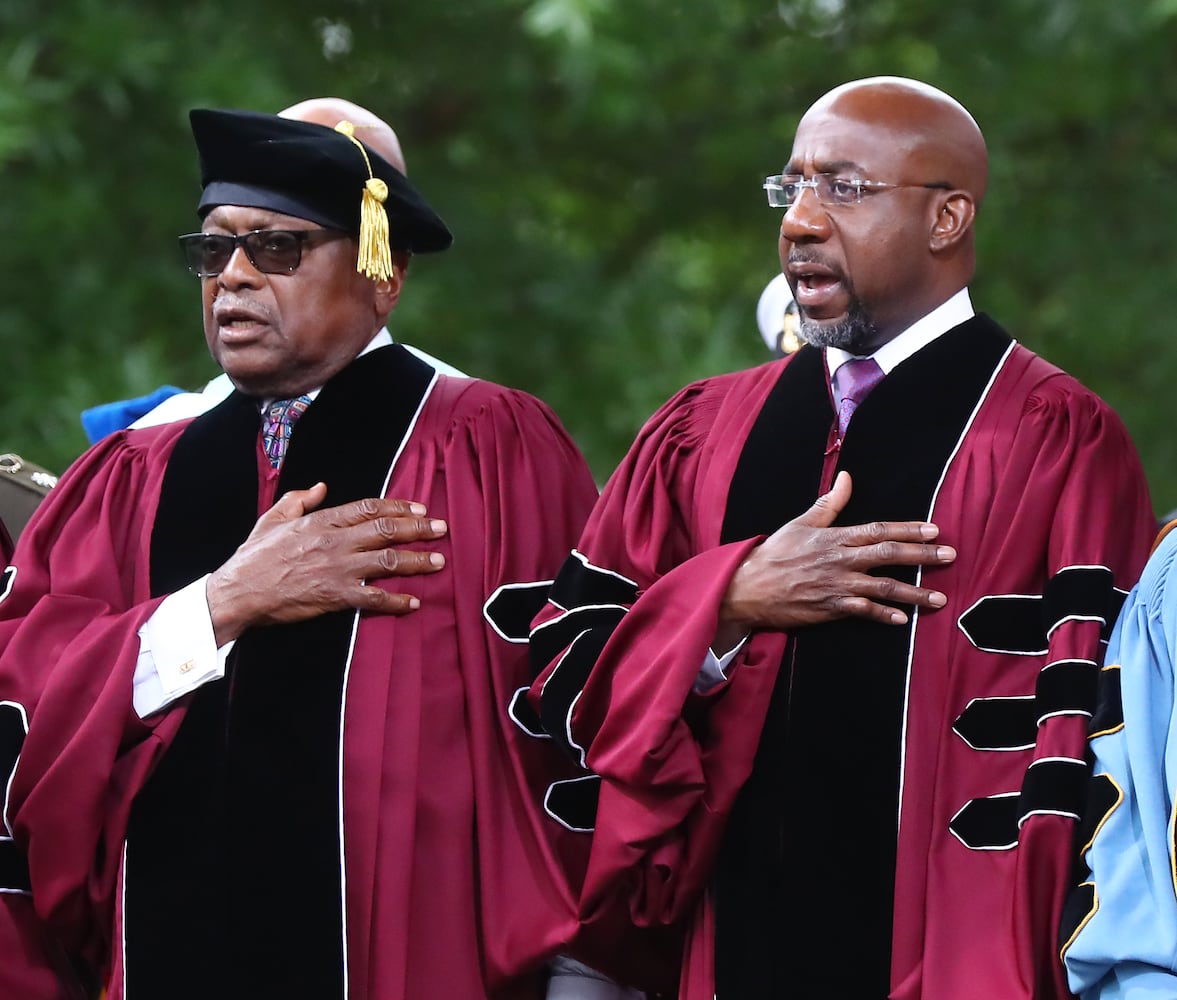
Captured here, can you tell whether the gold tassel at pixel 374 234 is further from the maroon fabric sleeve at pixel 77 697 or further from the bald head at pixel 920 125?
the bald head at pixel 920 125

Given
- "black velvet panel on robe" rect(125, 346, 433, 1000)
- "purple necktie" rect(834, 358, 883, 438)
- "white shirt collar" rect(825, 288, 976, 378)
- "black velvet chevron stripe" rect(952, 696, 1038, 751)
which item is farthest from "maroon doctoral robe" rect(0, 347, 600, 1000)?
"black velvet chevron stripe" rect(952, 696, 1038, 751)

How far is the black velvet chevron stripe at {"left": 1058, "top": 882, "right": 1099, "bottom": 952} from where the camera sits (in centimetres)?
304

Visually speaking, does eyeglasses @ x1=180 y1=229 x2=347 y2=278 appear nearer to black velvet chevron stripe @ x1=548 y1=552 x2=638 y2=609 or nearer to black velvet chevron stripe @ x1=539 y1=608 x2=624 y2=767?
black velvet chevron stripe @ x1=548 y1=552 x2=638 y2=609

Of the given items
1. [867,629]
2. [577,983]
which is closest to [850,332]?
[867,629]

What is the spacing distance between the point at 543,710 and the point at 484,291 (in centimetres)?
484

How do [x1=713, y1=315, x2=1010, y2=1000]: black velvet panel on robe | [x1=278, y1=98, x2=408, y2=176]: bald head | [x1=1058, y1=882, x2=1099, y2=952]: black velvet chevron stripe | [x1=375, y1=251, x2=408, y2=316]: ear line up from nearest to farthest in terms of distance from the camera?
[x1=1058, y1=882, x2=1099, y2=952]: black velvet chevron stripe < [x1=713, y1=315, x2=1010, y2=1000]: black velvet panel on robe < [x1=375, y1=251, x2=408, y2=316]: ear < [x1=278, y1=98, x2=408, y2=176]: bald head

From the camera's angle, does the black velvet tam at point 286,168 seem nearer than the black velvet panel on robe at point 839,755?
No

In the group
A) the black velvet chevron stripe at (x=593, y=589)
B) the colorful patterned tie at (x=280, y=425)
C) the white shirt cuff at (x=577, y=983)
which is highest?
the colorful patterned tie at (x=280, y=425)

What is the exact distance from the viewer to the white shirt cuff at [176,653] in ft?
12.1

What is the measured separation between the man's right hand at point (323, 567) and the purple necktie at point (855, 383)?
2.33ft

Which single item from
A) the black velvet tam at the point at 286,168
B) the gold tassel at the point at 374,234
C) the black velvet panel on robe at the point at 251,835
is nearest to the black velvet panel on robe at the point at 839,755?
the black velvet panel on robe at the point at 251,835

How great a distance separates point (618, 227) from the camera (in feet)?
29.6

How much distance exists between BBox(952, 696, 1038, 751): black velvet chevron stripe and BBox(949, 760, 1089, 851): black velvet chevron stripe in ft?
0.26

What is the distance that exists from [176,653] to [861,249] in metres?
1.33
